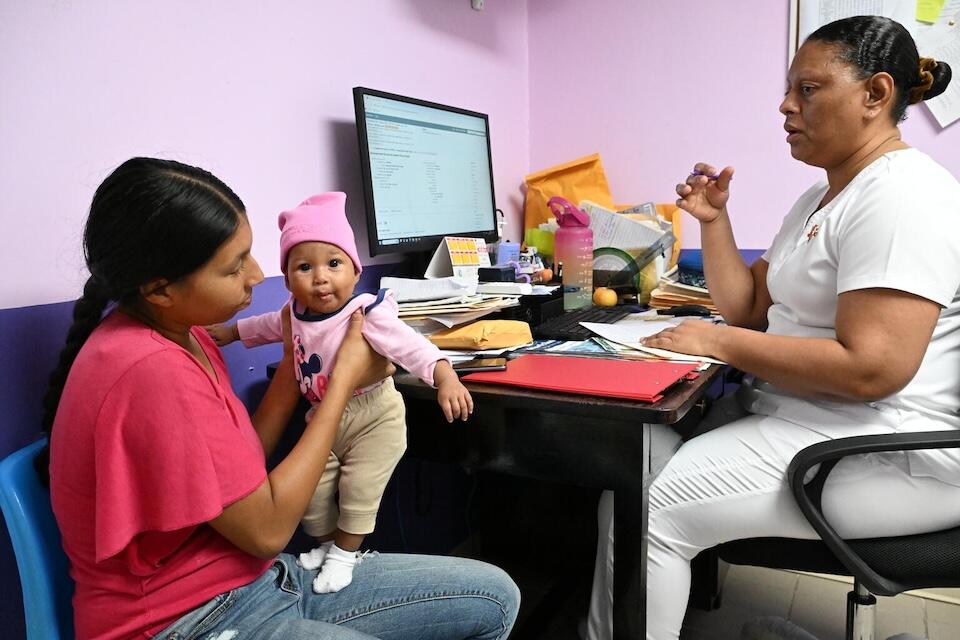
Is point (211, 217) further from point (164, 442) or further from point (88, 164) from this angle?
point (88, 164)

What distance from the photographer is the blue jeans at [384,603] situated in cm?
86

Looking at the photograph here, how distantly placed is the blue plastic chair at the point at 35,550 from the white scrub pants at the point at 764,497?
2.82 feet

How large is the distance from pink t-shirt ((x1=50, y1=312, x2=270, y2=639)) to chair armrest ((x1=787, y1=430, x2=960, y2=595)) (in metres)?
0.82

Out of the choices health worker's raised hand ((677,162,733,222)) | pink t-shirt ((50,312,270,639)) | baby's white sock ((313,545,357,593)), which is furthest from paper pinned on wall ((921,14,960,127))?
pink t-shirt ((50,312,270,639))

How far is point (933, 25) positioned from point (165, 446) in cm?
232

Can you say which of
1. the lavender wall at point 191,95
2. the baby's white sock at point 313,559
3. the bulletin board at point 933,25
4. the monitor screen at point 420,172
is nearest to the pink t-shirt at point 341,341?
the baby's white sock at point 313,559

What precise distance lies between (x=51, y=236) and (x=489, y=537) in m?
1.57

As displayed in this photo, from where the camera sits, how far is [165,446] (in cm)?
73

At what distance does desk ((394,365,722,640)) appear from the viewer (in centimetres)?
102

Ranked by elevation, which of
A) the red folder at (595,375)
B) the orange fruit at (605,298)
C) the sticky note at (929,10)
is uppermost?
the sticky note at (929,10)

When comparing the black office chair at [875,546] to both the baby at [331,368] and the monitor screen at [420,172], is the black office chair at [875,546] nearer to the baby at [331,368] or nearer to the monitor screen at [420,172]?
the baby at [331,368]

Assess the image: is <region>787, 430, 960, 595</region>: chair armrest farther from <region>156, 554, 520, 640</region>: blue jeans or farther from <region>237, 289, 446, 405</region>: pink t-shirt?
<region>237, 289, 446, 405</region>: pink t-shirt

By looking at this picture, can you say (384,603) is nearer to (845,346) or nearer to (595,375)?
(595,375)

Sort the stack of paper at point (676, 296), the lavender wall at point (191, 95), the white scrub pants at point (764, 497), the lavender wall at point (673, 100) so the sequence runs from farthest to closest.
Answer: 1. the lavender wall at point (673, 100)
2. the stack of paper at point (676, 296)
3. the white scrub pants at point (764, 497)
4. the lavender wall at point (191, 95)
